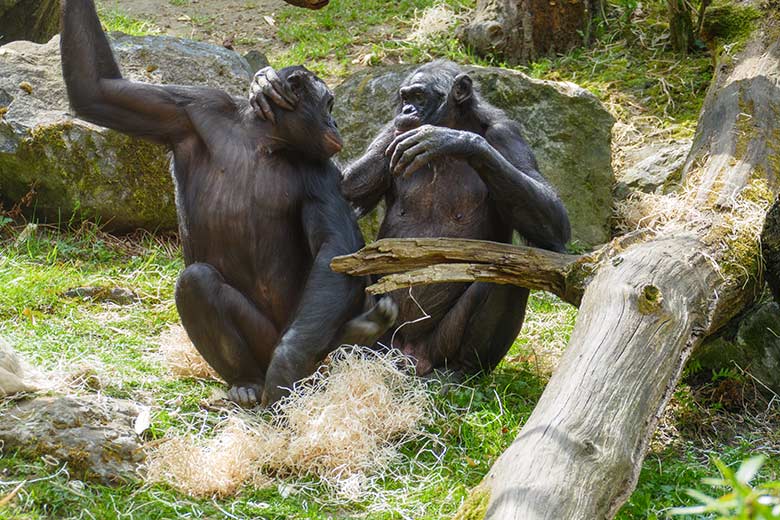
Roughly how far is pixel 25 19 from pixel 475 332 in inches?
256

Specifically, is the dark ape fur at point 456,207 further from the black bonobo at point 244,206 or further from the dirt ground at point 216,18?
the dirt ground at point 216,18

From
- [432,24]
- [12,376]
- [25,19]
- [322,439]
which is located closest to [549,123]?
[432,24]

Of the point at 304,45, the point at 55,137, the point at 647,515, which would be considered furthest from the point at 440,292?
the point at 304,45

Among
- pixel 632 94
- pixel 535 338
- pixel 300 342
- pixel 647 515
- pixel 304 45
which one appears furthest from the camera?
pixel 304 45

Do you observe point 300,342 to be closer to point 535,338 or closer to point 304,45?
point 535,338

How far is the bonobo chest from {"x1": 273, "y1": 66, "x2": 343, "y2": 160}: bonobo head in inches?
22.5

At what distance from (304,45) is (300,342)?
5.91 m

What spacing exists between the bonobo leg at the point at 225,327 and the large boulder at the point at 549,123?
2615 mm

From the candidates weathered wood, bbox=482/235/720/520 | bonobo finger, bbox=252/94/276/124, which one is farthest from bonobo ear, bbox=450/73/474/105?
weathered wood, bbox=482/235/720/520

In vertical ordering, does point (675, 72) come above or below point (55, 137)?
above

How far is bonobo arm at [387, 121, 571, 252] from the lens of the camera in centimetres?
471

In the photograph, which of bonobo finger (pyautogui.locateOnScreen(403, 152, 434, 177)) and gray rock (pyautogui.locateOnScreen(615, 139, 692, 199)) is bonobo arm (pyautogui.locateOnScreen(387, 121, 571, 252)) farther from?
gray rock (pyautogui.locateOnScreen(615, 139, 692, 199))

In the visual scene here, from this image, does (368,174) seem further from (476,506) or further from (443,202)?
(476,506)

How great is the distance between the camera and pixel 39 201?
7.21 meters
